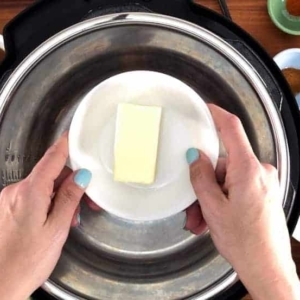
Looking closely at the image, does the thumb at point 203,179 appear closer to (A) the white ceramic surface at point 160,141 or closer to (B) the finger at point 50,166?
(A) the white ceramic surface at point 160,141

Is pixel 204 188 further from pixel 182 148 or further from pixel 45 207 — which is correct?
pixel 45 207

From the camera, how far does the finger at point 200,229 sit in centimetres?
69

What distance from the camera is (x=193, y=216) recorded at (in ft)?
2.24

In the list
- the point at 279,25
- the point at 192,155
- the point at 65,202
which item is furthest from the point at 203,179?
the point at 279,25

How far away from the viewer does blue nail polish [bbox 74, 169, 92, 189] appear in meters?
0.64

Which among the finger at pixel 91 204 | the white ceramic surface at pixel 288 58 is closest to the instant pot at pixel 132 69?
the finger at pixel 91 204

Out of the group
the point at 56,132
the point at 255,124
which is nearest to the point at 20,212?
the point at 56,132

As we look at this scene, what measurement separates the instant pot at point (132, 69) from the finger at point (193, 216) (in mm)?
19

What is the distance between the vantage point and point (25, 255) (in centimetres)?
62

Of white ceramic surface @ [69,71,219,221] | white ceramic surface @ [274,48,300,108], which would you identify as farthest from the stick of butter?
white ceramic surface @ [274,48,300,108]

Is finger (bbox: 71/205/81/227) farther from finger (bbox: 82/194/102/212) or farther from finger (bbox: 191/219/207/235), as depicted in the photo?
finger (bbox: 191/219/207/235)

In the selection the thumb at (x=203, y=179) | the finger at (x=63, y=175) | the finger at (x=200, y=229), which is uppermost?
the thumb at (x=203, y=179)

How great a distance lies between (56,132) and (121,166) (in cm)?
12

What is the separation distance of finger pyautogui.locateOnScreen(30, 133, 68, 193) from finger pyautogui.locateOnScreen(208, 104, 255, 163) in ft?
0.52
